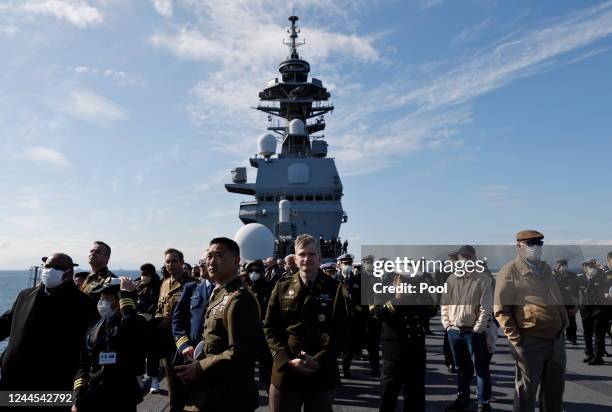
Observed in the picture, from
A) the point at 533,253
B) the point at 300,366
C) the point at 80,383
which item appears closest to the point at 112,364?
the point at 80,383

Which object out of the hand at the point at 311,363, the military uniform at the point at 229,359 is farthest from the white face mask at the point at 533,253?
the military uniform at the point at 229,359

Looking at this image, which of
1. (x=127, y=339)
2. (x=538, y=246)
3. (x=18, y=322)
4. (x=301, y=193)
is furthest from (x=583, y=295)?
(x=301, y=193)

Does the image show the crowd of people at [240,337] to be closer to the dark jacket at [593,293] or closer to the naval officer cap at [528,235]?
the naval officer cap at [528,235]

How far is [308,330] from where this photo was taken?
3.69 m

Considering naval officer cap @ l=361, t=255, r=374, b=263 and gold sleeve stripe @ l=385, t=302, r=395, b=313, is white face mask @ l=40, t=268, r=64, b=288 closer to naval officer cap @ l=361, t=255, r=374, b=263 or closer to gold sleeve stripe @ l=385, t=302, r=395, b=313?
gold sleeve stripe @ l=385, t=302, r=395, b=313

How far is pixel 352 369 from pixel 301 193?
2660 cm

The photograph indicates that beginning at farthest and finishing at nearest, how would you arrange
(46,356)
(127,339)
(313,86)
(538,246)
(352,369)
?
(313,86) < (352,369) < (538,246) < (46,356) < (127,339)

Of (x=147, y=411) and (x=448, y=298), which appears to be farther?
(x=448, y=298)

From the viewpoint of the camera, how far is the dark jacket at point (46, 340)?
3605 mm

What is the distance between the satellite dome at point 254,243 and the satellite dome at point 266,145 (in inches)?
445

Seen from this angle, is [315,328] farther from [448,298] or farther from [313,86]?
[313,86]

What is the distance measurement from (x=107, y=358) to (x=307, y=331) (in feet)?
5.13

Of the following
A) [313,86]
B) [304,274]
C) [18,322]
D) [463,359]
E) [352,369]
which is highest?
[313,86]

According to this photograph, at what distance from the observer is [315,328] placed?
12.1ft
